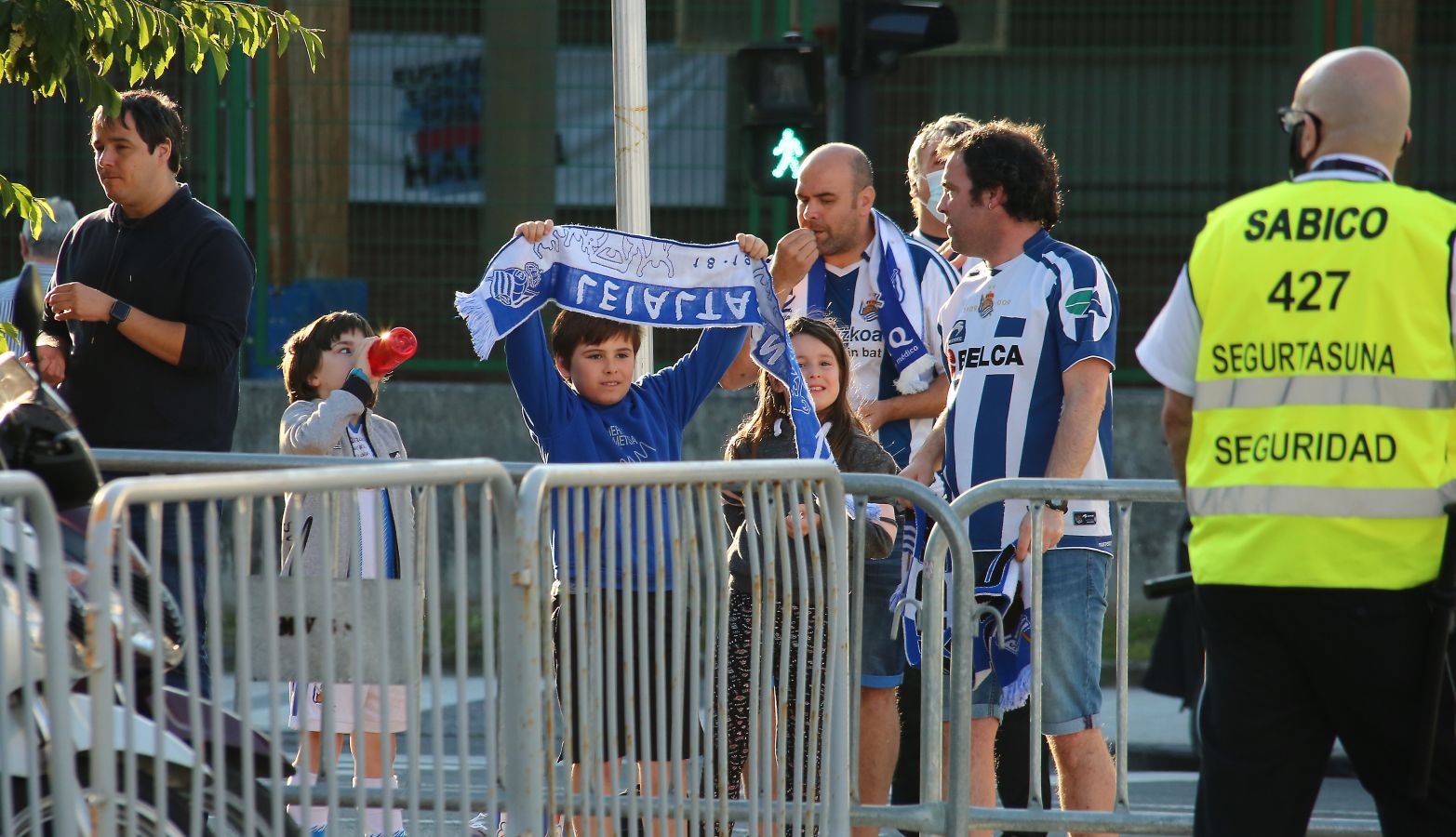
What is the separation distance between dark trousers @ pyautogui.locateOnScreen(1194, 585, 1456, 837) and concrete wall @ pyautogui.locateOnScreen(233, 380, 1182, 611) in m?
7.76

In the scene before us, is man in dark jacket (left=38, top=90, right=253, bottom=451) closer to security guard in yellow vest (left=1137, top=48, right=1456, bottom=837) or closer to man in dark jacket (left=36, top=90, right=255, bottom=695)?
man in dark jacket (left=36, top=90, right=255, bottom=695)

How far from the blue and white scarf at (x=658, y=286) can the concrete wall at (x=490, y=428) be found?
6220 millimetres

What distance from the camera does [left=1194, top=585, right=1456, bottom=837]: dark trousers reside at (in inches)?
143

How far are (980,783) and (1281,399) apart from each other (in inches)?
74.0

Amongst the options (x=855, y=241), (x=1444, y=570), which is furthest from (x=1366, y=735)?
(x=855, y=241)

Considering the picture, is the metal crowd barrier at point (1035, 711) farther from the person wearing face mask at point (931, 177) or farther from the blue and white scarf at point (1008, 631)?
the person wearing face mask at point (931, 177)

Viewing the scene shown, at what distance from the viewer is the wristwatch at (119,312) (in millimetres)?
5648

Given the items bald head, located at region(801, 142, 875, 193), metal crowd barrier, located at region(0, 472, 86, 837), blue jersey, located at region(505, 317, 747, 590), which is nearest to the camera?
metal crowd barrier, located at region(0, 472, 86, 837)

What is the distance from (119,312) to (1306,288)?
358 cm

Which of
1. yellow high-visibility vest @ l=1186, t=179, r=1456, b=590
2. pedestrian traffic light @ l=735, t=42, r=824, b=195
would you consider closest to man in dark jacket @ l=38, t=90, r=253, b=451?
yellow high-visibility vest @ l=1186, t=179, r=1456, b=590

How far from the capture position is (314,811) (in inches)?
147

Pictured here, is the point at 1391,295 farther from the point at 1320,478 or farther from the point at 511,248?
the point at 511,248

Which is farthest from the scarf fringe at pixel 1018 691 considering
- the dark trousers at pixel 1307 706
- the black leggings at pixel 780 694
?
the dark trousers at pixel 1307 706

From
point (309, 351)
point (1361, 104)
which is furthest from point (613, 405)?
point (1361, 104)
